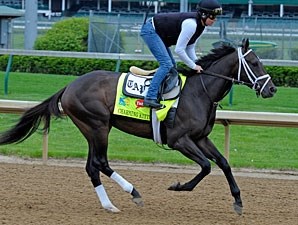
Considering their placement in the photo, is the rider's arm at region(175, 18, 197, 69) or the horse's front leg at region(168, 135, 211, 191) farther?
the rider's arm at region(175, 18, 197, 69)

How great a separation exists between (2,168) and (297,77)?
37.7 feet

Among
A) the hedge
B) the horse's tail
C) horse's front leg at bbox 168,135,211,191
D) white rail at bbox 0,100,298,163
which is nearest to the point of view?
horse's front leg at bbox 168,135,211,191

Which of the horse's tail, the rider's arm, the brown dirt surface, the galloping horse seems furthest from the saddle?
the brown dirt surface

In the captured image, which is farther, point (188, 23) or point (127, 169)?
point (127, 169)

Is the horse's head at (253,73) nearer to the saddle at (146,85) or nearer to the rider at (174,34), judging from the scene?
the rider at (174,34)

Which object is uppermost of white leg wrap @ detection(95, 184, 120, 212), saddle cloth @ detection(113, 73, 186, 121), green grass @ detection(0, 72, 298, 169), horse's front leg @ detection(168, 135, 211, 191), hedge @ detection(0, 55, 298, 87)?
saddle cloth @ detection(113, 73, 186, 121)

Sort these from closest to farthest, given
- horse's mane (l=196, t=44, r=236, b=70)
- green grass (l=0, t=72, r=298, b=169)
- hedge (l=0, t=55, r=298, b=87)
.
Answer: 1. horse's mane (l=196, t=44, r=236, b=70)
2. green grass (l=0, t=72, r=298, b=169)
3. hedge (l=0, t=55, r=298, b=87)

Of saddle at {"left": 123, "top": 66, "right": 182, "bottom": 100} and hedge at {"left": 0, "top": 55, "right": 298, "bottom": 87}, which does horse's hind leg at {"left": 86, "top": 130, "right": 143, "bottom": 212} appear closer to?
saddle at {"left": 123, "top": 66, "right": 182, "bottom": 100}

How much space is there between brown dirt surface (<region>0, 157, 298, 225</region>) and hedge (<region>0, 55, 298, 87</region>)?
9579 mm

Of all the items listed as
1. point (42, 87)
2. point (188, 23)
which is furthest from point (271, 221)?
point (42, 87)

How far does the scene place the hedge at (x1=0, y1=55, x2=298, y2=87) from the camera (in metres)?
21.0

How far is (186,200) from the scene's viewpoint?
9.17 meters

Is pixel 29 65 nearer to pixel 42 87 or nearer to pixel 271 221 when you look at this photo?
pixel 42 87

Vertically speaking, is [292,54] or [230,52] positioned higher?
[230,52]
